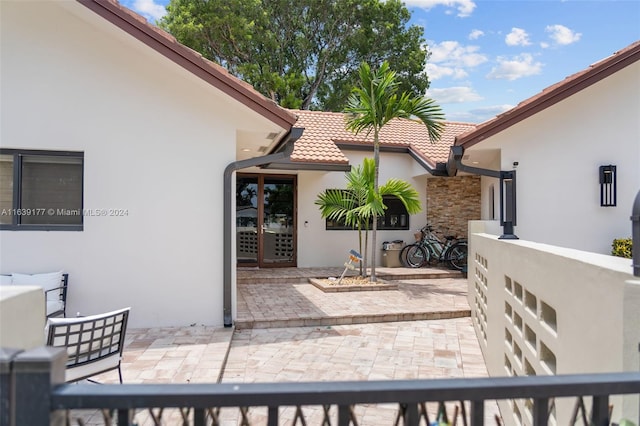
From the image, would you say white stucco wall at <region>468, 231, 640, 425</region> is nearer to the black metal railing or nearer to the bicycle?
the black metal railing

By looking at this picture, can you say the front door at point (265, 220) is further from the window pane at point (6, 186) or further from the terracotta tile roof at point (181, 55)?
the window pane at point (6, 186)

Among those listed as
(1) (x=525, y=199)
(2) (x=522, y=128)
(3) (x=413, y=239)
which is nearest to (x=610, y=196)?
(1) (x=525, y=199)

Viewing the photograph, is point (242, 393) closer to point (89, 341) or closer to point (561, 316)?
point (561, 316)

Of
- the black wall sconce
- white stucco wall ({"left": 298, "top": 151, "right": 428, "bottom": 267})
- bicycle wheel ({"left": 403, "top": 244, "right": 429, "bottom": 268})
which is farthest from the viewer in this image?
bicycle wheel ({"left": 403, "top": 244, "right": 429, "bottom": 268})

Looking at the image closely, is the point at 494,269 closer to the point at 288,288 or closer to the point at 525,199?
the point at 525,199

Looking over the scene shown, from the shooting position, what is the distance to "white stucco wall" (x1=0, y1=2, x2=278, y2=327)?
650cm

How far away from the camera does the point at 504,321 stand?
15.4ft

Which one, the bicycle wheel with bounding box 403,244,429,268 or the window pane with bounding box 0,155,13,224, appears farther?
the bicycle wheel with bounding box 403,244,429,268

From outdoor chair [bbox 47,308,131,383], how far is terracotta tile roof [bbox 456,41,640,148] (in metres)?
7.87

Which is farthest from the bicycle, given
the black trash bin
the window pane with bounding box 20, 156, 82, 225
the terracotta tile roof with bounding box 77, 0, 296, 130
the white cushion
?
the white cushion

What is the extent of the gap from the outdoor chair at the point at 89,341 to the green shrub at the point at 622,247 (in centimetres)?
883

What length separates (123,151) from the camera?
6746 millimetres

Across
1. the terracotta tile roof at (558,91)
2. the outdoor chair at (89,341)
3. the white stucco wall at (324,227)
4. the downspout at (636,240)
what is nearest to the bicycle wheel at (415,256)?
the white stucco wall at (324,227)

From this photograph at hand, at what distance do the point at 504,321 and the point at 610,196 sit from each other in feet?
18.8
